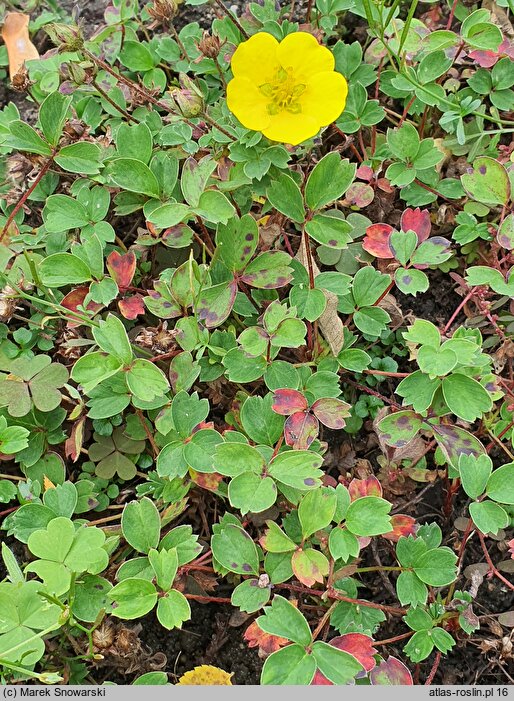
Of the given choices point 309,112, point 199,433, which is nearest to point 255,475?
point 199,433

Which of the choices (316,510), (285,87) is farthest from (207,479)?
(285,87)

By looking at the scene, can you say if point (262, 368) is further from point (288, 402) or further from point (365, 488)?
point (365, 488)

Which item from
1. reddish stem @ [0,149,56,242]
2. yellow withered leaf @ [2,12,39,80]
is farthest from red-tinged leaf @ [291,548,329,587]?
yellow withered leaf @ [2,12,39,80]

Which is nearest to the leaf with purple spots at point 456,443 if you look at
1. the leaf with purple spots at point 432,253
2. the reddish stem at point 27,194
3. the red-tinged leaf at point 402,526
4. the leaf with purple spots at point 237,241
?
the red-tinged leaf at point 402,526

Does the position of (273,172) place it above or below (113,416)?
above

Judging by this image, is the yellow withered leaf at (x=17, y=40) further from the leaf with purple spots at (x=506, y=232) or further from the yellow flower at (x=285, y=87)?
the leaf with purple spots at (x=506, y=232)

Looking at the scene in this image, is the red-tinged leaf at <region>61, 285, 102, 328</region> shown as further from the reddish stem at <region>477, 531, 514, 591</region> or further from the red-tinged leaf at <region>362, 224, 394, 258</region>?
the reddish stem at <region>477, 531, 514, 591</region>

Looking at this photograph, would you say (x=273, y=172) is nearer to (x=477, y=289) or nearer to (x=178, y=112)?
(x=178, y=112)
